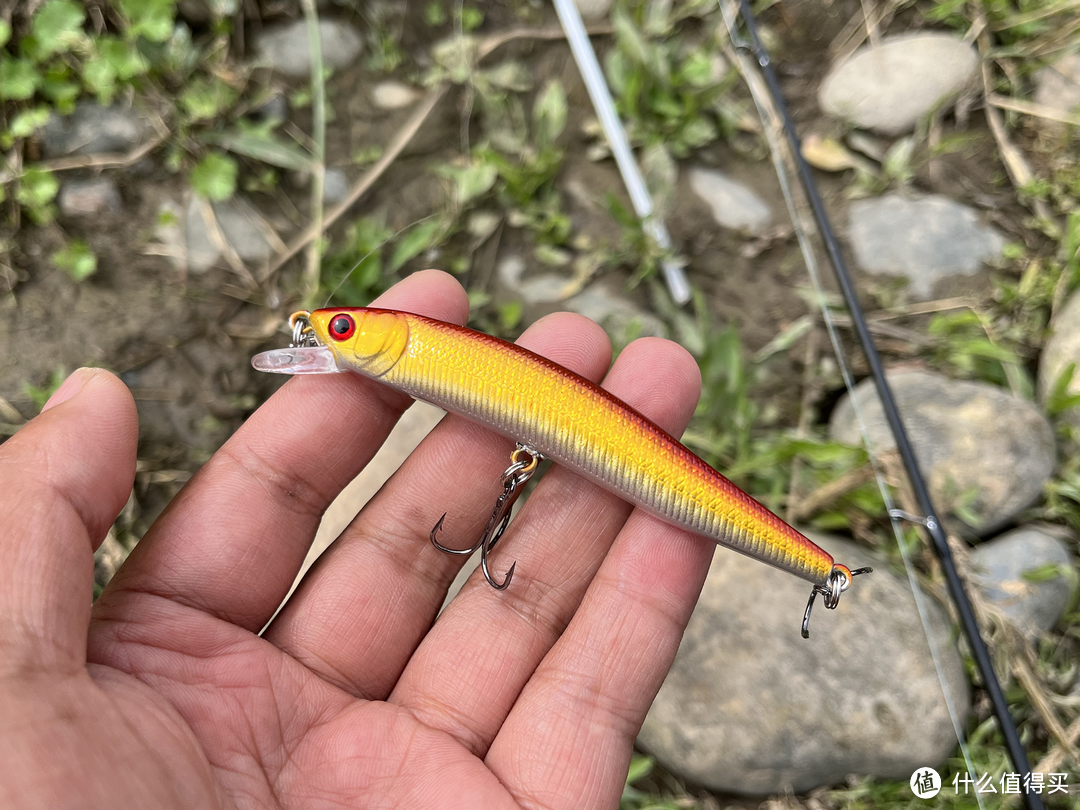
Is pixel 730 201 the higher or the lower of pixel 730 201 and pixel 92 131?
the higher

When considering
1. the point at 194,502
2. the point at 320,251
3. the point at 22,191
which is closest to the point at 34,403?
the point at 22,191

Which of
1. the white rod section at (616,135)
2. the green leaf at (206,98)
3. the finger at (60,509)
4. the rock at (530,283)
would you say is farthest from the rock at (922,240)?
the finger at (60,509)

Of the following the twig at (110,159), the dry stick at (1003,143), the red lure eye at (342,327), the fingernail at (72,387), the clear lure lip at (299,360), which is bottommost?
the fingernail at (72,387)

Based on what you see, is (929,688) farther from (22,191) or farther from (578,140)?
(22,191)

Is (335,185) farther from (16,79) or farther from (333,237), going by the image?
(16,79)

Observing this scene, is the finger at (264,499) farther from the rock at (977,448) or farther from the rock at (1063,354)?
the rock at (1063,354)

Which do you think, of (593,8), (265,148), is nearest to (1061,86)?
(593,8)
